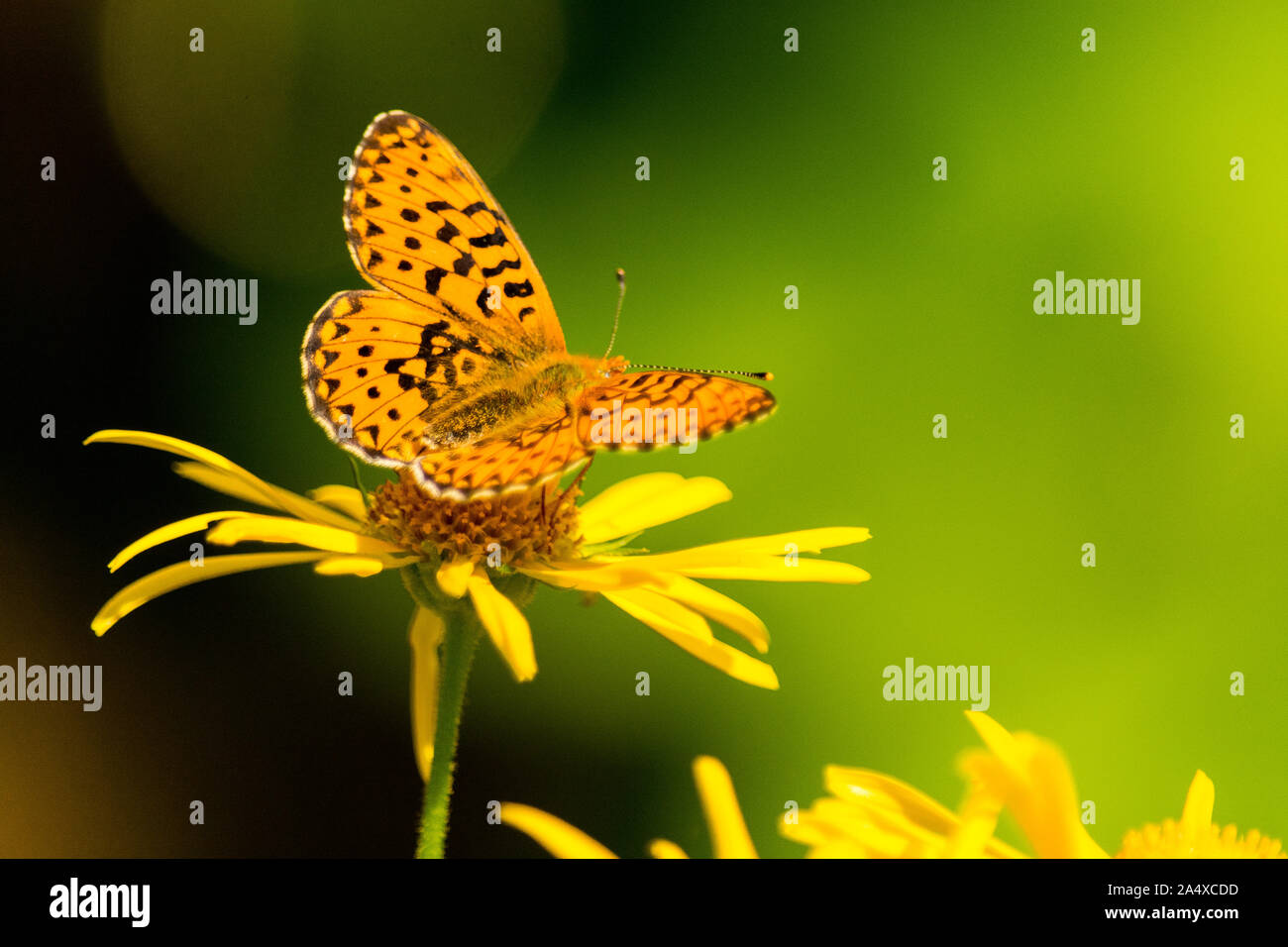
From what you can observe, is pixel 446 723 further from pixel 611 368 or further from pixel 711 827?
pixel 611 368

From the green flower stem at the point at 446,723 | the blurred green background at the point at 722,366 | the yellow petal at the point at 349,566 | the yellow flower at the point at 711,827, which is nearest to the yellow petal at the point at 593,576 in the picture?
the green flower stem at the point at 446,723

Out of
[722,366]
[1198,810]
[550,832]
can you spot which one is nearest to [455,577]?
[550,832]

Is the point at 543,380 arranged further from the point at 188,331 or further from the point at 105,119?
the point at 105,119

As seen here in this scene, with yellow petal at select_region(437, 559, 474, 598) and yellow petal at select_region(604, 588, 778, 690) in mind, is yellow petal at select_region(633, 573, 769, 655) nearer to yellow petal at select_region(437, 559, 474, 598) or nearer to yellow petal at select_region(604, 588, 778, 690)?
yellow petal at select_region(604, 588, 778, 690)

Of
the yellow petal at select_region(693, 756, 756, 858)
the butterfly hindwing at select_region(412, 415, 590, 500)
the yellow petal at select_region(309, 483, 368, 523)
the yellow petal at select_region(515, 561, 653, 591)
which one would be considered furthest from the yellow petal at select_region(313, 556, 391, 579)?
the yellow petal at select_region(693, 756, 756, 858)

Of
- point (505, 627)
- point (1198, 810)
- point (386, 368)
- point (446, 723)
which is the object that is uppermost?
point (386, 368)
